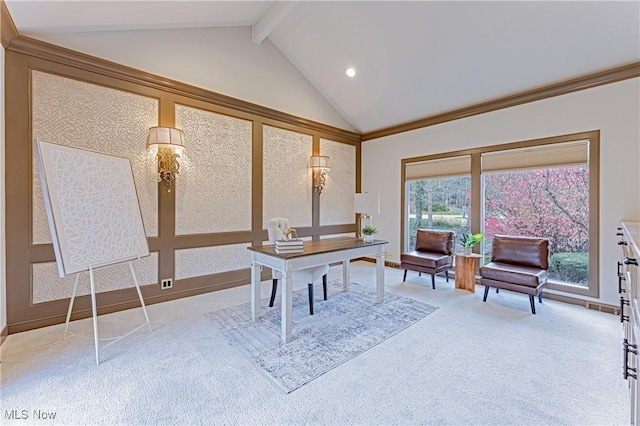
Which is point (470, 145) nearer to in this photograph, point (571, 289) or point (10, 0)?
point (571, 289)

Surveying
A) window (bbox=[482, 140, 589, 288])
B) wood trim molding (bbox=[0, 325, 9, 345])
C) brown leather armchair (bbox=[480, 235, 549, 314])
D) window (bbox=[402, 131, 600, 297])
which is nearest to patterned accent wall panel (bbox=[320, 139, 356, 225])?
window (bbox=[402, 131, 600, 297])

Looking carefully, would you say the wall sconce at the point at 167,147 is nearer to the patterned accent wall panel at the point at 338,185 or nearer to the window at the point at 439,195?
the patterned accent wall panel at the point at 338,185

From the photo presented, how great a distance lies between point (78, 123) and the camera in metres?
2.92

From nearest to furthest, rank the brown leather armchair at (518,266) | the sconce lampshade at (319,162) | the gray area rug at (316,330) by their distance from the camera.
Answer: the gray area rug at (316,330) → the brown leather armchair at (518,266) → the sconce lampshade at (319,162)

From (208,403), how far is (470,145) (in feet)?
15.7

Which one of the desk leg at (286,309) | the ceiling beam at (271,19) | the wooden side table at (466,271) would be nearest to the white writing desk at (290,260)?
the desk leg at (286,309)

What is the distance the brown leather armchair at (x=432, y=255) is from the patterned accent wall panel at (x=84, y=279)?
3.66 meters

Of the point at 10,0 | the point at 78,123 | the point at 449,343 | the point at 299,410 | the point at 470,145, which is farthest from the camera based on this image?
the point at 470,145

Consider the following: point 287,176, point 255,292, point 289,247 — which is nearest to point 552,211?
point 289,247

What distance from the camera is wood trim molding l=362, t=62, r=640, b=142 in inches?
124

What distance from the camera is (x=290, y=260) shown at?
2.53 metres

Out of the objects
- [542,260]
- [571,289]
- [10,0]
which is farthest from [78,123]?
[571,289]

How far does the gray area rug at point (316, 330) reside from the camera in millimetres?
2148

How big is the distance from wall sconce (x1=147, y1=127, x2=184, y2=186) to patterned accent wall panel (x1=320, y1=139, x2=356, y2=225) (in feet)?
8.86
